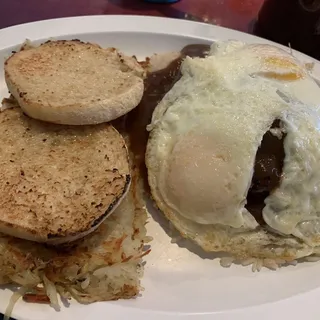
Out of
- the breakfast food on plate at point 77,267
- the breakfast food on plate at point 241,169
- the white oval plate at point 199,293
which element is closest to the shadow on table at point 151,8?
the breakfast food on plate at point 241,169

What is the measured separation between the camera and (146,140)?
223cm

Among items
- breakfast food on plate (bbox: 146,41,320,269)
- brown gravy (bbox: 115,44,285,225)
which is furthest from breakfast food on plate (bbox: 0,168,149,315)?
brown gravy (bbox: 115,44,285,225)

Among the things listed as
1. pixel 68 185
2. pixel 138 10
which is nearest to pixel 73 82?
pixel 68 185

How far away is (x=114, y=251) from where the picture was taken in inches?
71.6

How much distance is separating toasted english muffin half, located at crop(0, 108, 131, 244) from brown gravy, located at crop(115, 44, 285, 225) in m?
0.21

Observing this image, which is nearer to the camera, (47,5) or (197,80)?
(197,80)

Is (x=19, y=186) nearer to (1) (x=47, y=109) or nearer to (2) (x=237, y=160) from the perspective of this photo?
(1) (x=47, y=109)

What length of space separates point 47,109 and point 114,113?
275 millimetres

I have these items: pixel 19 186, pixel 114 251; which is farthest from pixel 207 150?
pixel 19 186

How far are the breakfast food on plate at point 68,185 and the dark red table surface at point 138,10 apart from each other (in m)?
1.17

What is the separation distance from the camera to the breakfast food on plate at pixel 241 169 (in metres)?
1.96

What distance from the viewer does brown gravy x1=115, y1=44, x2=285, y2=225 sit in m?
1.99

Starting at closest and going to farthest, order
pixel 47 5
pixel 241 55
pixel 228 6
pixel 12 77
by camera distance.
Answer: pixel 12 77 → pixel 241 55 → pixel 47 5 → pixel 228 6

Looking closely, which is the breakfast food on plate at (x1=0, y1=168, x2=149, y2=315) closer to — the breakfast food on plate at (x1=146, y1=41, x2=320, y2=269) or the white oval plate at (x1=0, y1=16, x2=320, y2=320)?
the white oval plate at (x1=0, y1=16, x2=320, y2=320)
